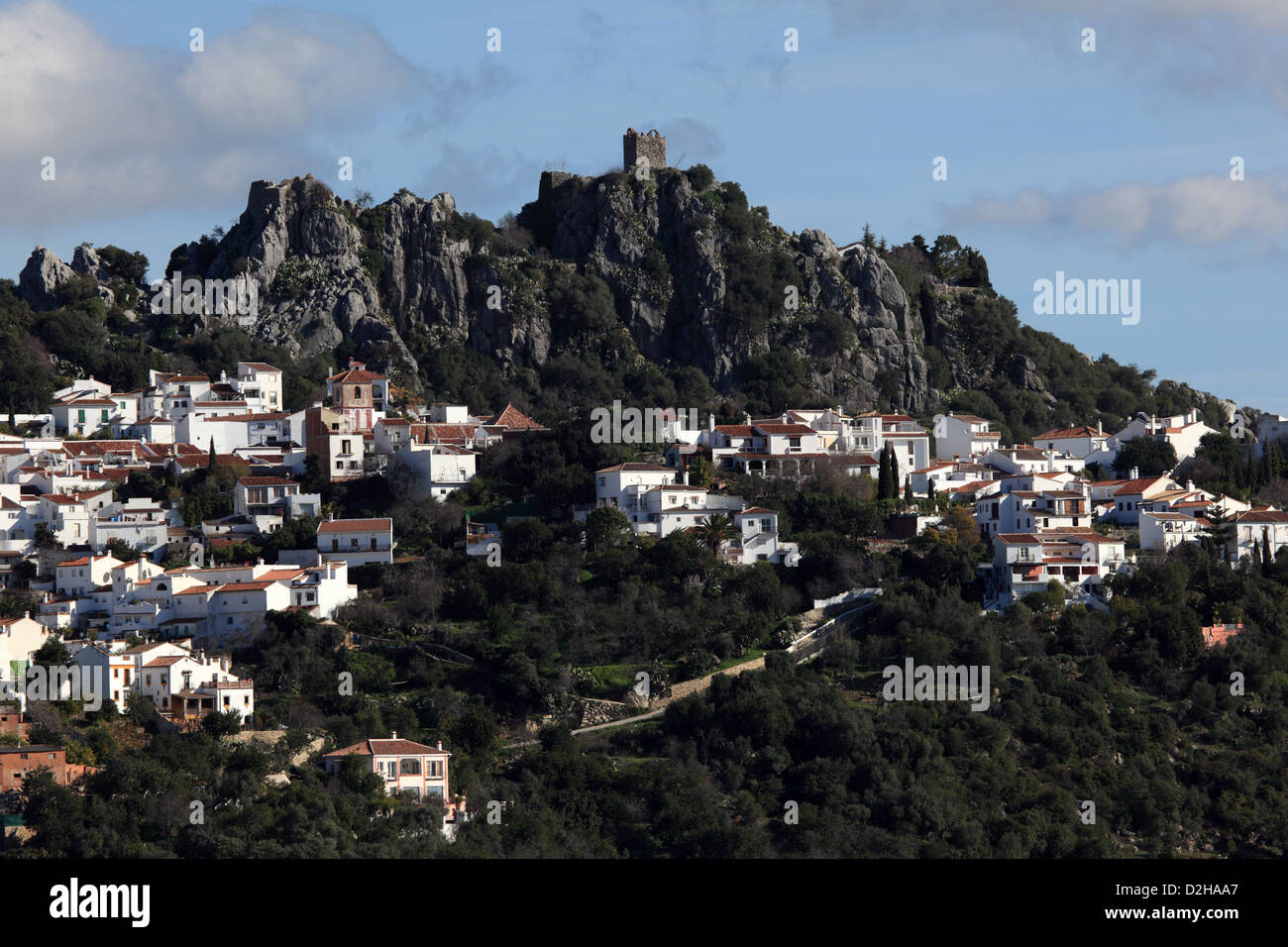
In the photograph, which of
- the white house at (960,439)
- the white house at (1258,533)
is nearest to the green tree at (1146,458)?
the white house at (960,439)

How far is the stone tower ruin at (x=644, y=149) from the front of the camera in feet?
291

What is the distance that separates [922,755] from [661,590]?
33.1 ft

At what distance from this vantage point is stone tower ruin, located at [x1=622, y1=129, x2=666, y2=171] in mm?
88750

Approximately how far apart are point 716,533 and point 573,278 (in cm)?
2873

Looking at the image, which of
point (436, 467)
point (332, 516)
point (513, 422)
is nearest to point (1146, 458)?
point (513, 422)

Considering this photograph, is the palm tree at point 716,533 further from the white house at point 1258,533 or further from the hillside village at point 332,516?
the white house at point 1258,533

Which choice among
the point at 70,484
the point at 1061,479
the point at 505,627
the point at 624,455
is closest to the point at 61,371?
the point at 70,484

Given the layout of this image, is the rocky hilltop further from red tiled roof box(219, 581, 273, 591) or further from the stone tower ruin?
red tiled roof box(219, 581, 273, 591)

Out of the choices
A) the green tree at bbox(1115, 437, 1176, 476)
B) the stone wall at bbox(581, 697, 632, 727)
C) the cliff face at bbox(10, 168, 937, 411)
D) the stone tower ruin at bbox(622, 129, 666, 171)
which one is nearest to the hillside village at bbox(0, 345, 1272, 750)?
the green tree at bbox(1115, 437, 1176, 476)

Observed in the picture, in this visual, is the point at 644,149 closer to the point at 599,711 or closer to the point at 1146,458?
the point at 1146,458

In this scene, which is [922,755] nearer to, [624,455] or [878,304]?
[624,455]

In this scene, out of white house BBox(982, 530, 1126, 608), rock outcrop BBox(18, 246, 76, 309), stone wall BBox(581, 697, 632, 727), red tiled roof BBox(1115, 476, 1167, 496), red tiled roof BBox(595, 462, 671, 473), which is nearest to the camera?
stone wall BBox(581, 697, 632, 727)

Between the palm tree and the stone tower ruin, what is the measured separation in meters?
33.9

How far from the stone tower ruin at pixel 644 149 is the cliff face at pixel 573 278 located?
1527mm
